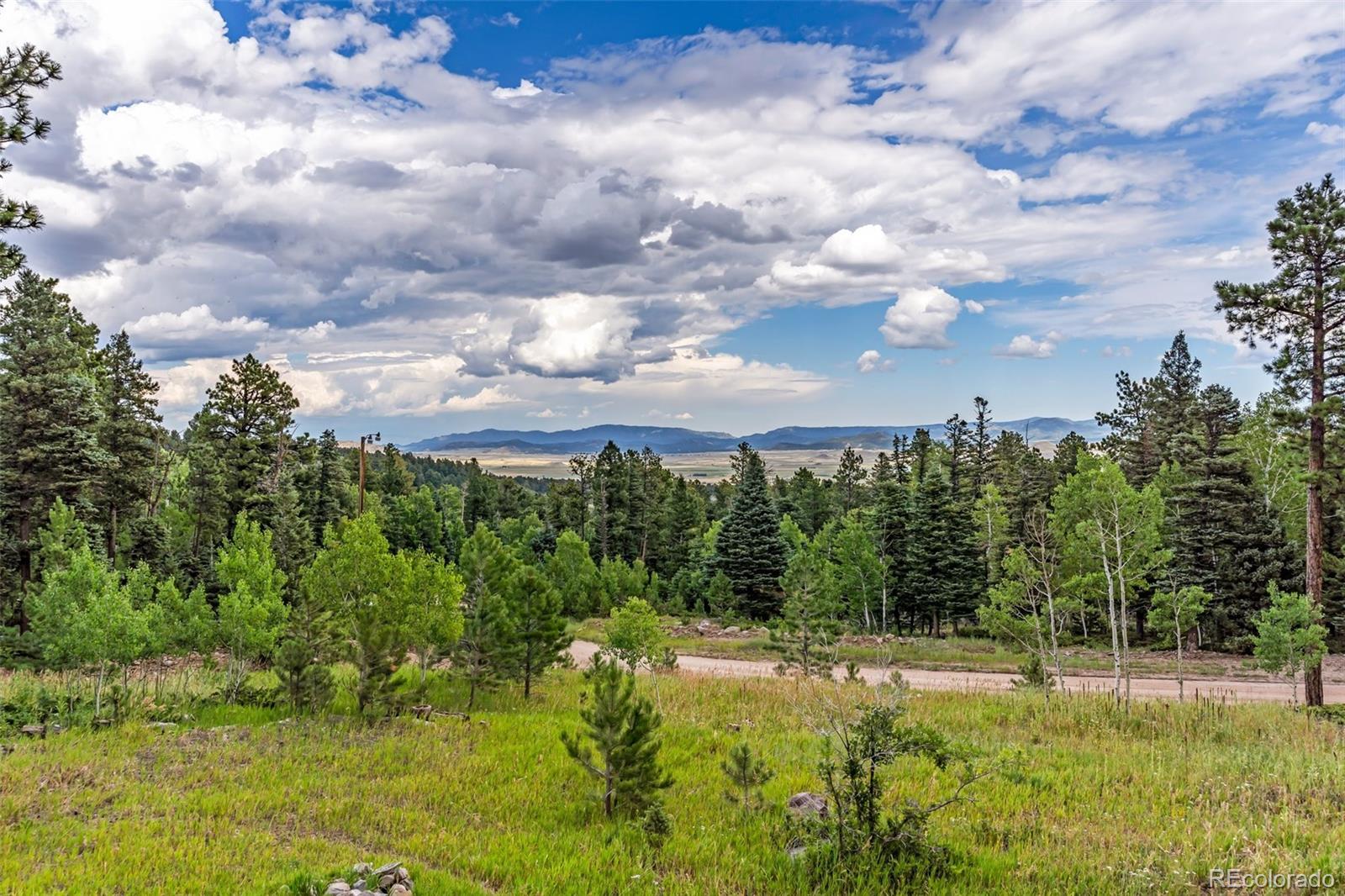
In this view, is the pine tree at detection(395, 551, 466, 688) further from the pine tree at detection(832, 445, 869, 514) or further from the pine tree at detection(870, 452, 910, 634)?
the pine tree at detection(832, 445, 869, 514)

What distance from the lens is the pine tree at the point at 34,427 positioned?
2720cm

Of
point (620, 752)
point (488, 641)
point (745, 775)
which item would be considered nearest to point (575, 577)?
point (488, 641)

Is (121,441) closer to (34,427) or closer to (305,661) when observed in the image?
(34,427)

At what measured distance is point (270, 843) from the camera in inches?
322

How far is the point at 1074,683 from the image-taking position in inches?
964

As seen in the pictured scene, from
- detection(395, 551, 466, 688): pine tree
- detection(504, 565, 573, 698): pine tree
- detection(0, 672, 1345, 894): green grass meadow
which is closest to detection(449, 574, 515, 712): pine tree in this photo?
detection(504, 565, 573, 698): pine tree

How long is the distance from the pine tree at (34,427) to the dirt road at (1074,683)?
70.7 feet

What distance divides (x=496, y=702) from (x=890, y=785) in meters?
9.94

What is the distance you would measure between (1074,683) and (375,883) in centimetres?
2460

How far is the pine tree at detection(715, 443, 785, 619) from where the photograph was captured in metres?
47.5

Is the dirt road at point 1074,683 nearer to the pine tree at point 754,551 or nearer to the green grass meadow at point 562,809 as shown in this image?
the green grass meadow at point 562,809

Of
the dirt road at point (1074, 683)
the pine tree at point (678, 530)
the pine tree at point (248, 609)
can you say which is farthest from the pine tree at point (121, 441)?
the pine tree at point (678, 530)

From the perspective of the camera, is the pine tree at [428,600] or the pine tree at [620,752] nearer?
the pine tree at [620,752]

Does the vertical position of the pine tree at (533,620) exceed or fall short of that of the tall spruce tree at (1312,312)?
it falls short
